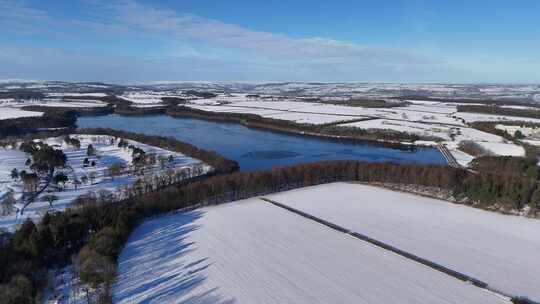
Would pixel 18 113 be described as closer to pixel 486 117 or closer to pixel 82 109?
pixel 82 109

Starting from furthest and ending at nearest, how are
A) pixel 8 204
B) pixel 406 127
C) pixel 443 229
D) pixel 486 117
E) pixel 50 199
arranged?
1. pixel 486 117
2. pixel 406 127
3. pixel 50 199
4. pixel 8 204
5. pixel 443 229

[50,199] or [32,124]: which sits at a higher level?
[32,124]

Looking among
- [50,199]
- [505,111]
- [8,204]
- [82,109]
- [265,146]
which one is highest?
[505,111]

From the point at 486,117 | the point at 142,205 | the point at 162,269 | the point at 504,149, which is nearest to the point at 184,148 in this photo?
the point at 142,205

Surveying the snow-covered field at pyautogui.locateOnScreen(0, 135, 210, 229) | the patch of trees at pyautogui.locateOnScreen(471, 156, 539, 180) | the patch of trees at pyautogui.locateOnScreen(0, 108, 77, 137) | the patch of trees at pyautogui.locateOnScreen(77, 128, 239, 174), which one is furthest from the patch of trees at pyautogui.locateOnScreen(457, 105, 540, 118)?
the patch of trees at pyautogui.locateOnScreen(0, 108, 77, 137)

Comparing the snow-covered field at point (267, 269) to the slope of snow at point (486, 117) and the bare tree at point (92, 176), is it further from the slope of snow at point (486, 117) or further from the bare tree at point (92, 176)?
the slope of snow at point (486, 117)

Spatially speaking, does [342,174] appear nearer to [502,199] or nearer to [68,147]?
[502,199]

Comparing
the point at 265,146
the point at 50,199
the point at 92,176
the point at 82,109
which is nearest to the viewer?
the point at 50,199

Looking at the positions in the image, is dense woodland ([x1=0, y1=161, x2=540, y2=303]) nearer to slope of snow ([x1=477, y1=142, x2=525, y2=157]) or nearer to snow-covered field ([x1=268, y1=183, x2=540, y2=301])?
snow-covered field ([x1=268, y1=183, x2=540, y2=301])
